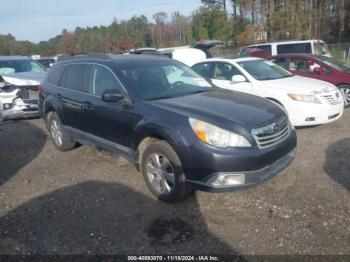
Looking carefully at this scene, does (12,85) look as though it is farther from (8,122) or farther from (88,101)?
(88,101)

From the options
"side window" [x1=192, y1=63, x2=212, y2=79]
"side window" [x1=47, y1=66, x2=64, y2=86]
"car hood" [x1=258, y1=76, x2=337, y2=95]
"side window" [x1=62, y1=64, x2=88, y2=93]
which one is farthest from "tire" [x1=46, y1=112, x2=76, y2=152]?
"car hood" [x1=258, y1=76, x2=337, y2=95]

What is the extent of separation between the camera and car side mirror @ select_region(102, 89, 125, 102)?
433cm

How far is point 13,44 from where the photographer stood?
8769cm

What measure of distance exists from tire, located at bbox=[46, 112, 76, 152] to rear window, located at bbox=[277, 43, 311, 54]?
11.1 metres

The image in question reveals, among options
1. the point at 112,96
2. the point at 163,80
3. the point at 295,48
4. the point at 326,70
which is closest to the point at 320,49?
the point at 295,48

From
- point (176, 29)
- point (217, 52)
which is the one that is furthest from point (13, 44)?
point (217, 52)

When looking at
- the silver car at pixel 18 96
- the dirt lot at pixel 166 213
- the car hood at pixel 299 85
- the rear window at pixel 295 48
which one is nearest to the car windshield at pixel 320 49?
the rear window at pixel 295 48

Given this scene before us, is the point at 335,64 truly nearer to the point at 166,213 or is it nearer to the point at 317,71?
the point at 317,71

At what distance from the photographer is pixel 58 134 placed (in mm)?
6301

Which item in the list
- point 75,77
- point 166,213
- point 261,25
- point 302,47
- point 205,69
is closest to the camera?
point 166,213

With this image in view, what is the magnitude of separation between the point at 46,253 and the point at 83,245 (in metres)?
0.35

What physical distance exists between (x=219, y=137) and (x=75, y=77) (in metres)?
3.06

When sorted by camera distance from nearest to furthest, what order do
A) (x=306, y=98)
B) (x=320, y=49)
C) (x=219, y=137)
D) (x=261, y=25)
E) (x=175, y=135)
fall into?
(x=219, y=137)
(x=175, y=135)
(x=306, y=98)
(x=320, y=49)
(x=261, y=25)

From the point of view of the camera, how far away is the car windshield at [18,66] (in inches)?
412
